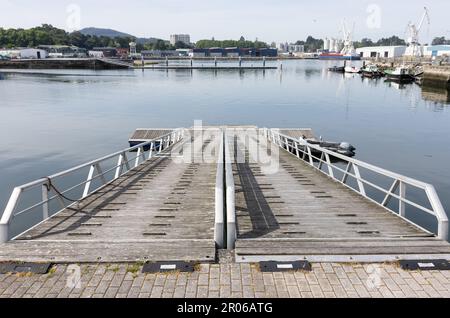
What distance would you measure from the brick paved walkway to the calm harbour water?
48.6ft

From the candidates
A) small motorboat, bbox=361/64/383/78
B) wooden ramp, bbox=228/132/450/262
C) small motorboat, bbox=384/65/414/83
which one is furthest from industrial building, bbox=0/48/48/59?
wooden ramp, bbox=228/132/450/262

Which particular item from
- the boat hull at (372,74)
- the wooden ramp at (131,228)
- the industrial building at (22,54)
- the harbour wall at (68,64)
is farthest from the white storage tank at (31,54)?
the wooden ramp at (131,228)

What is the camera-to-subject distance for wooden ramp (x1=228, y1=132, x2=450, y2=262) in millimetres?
6469

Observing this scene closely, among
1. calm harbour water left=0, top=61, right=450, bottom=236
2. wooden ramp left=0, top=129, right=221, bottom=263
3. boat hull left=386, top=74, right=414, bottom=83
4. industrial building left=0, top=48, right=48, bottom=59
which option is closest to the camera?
wooden ramp left=0, top=129, right=221, bottom=263

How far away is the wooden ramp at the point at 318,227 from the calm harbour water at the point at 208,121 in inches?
450

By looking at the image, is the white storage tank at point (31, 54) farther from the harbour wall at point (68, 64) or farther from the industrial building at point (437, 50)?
Answer: the industrial building at point (437, 50)

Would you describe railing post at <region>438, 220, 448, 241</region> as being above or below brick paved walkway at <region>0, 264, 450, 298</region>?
above

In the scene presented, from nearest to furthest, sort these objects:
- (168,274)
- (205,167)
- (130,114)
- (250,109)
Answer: (168,274), (205,167), (130,114), (250,109)

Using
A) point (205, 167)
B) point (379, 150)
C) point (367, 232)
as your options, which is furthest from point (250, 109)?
point (367, 232)

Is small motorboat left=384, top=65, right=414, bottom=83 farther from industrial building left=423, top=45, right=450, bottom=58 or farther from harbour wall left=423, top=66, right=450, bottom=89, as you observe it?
industrial building left=423, top=45, right=450, bottom=58

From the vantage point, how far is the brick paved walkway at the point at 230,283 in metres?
5.34

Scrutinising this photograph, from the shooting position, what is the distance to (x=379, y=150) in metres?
31.7
